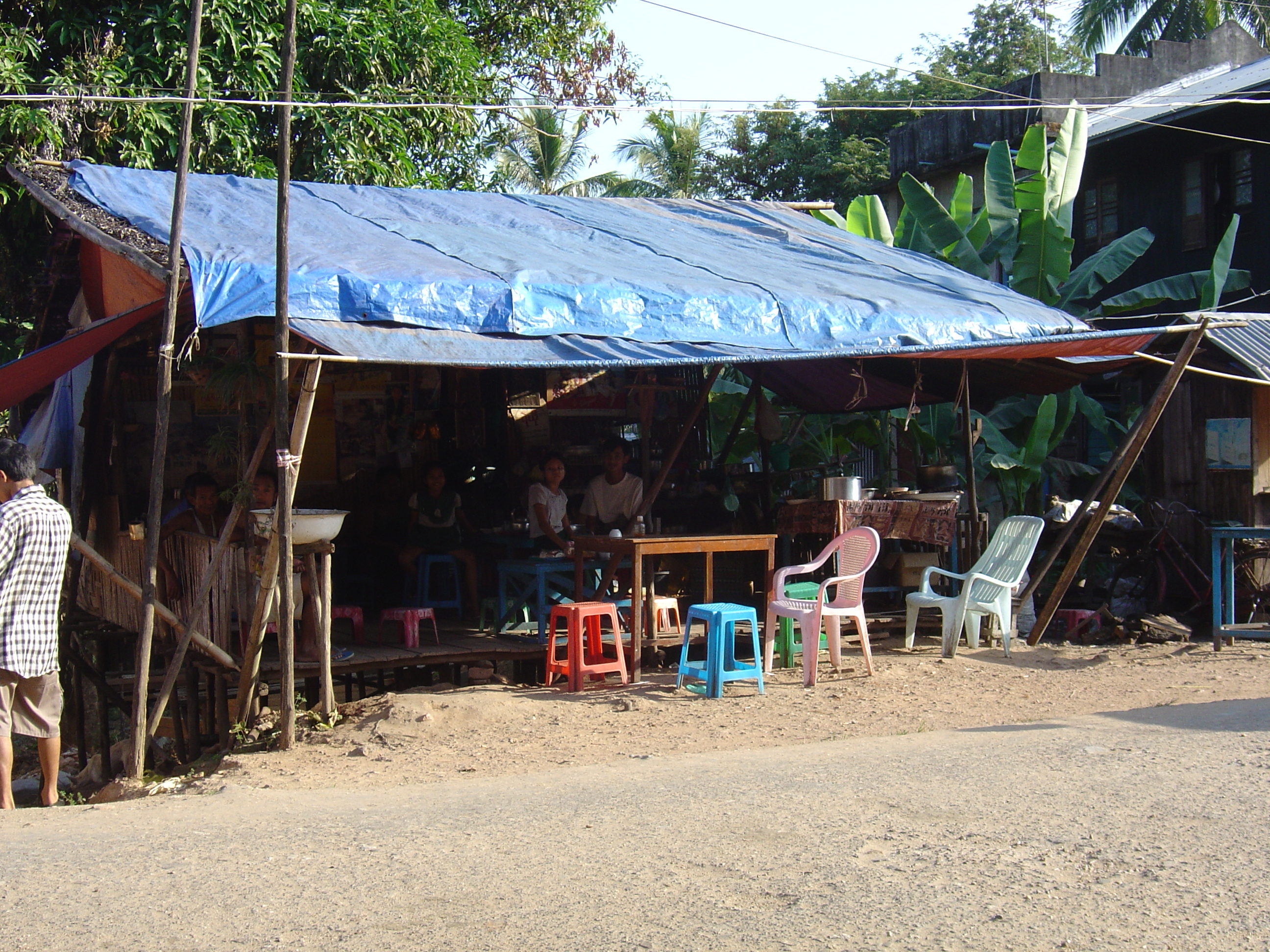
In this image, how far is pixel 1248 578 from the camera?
11.4 metres

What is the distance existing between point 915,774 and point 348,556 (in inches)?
257

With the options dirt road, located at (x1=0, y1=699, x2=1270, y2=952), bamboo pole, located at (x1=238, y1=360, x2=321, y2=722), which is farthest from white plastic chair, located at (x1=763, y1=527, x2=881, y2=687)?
bamboo pole, located at (x1=238, y1=360, x2=321, y2=722)

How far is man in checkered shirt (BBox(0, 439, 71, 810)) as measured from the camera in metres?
5.63

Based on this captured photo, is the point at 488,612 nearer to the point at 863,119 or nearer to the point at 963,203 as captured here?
the point at 963,203

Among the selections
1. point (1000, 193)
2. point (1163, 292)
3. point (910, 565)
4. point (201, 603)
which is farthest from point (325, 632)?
point (1163, 292)

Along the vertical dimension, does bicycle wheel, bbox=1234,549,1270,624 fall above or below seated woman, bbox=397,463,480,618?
below

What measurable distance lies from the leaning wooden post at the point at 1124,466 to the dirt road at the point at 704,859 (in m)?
3.41

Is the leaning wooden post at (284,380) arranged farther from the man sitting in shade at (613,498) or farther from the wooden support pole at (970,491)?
the wooden support pole at (970,491)

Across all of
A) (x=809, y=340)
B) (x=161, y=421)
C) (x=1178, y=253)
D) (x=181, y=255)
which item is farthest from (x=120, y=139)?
(x=1178, y=253)

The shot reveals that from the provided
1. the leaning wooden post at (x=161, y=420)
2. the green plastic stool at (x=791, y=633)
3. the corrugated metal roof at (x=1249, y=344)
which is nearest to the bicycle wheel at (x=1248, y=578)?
the corrugated metal roof at (x=1249, y=344)

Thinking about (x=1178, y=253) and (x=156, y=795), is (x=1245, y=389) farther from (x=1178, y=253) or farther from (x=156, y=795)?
(x=156, y=795)

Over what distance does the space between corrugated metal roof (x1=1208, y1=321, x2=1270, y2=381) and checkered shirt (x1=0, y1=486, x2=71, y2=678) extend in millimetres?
8089

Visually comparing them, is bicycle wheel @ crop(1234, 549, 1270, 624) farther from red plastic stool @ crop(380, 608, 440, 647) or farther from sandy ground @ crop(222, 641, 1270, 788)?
red plastic stool @ crop(380, 608, 440, 647)

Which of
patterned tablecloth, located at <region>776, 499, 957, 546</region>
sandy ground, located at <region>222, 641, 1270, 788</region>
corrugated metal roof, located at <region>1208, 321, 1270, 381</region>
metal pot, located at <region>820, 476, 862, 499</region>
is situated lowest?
sandy ground, located at <region>222, 641, 1270, 788</region>
